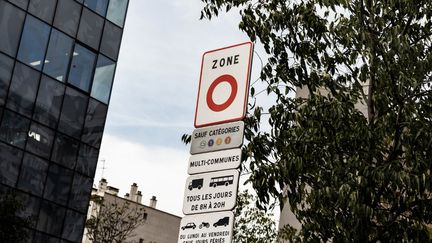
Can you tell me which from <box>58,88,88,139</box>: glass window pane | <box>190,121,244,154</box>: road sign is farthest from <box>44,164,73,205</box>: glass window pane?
<box>190,121,244,154</box>: road sign

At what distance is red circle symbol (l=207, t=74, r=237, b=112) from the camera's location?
7.26m

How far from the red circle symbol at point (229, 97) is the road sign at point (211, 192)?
56 cm

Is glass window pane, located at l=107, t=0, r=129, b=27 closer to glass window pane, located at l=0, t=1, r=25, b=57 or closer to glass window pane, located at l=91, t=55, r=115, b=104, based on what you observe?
glass window pane, located at l=91, t=55, r=115, b=104

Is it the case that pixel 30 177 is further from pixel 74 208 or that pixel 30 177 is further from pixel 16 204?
pixel 16 204

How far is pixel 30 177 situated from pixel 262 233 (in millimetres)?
8784

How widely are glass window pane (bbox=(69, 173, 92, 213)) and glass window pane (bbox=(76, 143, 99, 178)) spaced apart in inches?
11.6

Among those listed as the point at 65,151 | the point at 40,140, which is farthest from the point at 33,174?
the point at 65,151

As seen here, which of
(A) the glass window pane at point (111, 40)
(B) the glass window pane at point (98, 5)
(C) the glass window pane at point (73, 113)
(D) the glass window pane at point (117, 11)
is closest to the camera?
(C) the glass window pane at point (73, 113)

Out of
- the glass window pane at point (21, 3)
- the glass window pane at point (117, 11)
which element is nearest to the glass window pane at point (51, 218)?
the glass window pane at point (21, 3)

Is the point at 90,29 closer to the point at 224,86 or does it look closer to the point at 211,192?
the point at 224,86

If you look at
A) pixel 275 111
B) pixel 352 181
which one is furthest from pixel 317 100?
pixel 352 181

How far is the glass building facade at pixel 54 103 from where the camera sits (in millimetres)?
31969

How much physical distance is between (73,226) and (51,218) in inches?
55.9

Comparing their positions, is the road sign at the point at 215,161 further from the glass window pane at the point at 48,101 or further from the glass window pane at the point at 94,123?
the glass window pane at the point at 94,123
